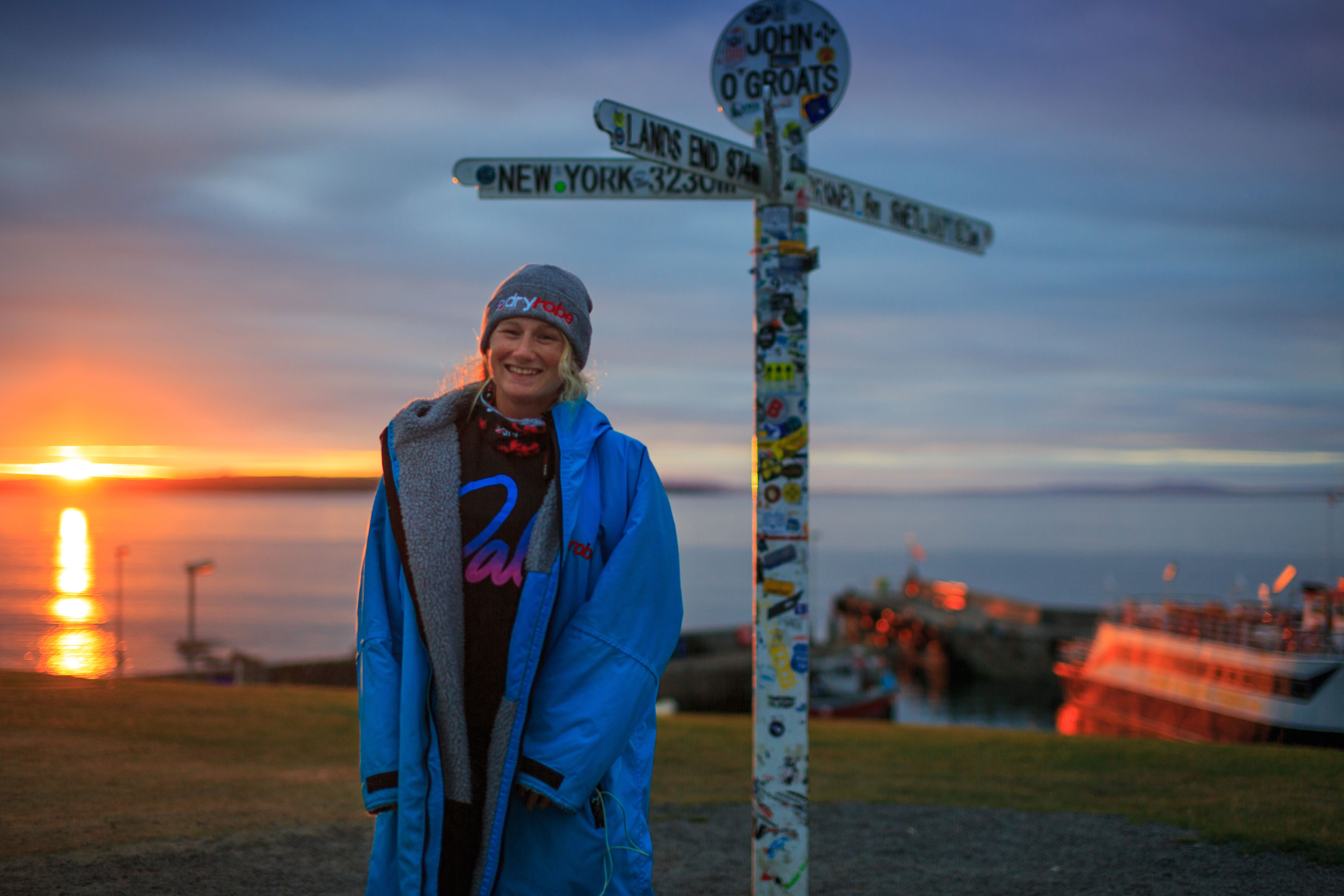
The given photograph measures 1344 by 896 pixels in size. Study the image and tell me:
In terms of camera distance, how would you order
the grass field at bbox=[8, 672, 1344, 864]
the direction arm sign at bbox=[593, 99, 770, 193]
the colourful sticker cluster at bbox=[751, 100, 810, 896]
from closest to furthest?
1. the direction arm sign at bbox=[593, 99, 770, 193]
2. the colourful sticker cluster at bbox=[751, 100, 810, 896]
3. the grass field at bbox=[8, 672, 1344, 864]

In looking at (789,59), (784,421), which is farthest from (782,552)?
(789,59)

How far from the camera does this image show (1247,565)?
128875mm

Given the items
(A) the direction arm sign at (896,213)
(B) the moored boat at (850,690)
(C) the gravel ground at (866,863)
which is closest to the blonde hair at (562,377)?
(A) the direction arm sign at (896,213)

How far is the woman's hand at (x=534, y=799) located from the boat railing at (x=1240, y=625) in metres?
20.8

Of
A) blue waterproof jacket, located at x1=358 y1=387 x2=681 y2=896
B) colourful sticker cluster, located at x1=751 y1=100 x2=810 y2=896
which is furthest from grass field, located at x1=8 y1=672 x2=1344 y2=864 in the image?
blue waterproof jacket, located at x1=358 y1=387 x2=681 y2=896

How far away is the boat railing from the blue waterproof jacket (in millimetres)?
20550

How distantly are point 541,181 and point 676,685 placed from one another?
34095mm

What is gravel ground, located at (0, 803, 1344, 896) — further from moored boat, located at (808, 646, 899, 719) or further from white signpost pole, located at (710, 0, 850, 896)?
moored boat, located at (808, 646, 899, 719)

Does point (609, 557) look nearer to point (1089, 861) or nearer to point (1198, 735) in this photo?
point (1089, 861)

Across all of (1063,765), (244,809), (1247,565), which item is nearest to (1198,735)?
(1063,765)

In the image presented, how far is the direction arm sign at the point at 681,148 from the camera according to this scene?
3400 millimetres

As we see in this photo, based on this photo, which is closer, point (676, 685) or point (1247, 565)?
point (676, 685)

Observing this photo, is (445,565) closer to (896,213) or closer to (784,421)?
(784,421)

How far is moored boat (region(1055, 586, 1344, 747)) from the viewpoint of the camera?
1819 centimetres
